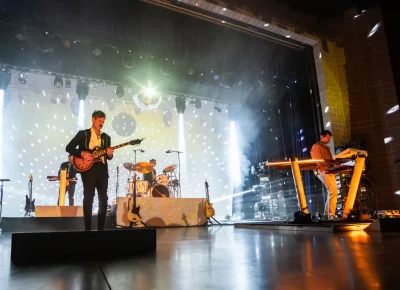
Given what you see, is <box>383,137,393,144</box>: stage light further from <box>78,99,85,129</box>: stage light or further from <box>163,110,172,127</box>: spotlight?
<box>78,99,85,129</box>: stage light

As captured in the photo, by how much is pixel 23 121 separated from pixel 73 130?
5.26 feet

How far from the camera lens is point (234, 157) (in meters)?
12.1

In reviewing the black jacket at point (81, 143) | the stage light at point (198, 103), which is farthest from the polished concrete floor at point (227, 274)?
the stage light at point (198, 103)

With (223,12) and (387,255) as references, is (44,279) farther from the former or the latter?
(223,12)

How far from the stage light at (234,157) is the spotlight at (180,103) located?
89.5 inches

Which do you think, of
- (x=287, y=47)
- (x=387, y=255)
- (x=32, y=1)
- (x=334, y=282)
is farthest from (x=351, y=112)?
(x=32, y=1)

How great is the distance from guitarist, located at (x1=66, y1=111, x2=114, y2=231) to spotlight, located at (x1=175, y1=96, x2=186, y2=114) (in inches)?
344

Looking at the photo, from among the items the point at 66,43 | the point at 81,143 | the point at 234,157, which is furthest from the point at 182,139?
the point at 81,143

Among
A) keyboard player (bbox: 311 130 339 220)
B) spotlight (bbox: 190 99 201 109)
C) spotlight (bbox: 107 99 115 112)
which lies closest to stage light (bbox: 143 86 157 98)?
spotlight (bbox: 107 99 115 112)

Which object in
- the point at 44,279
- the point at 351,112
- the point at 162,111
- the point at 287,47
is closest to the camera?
the point at 44,279

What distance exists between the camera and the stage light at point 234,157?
38.2 ft

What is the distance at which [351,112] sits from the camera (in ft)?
24.4

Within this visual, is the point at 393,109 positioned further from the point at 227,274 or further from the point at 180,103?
the point at 180,103

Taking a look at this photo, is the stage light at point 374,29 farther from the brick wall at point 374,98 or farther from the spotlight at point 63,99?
the spotlight at point 63,99
